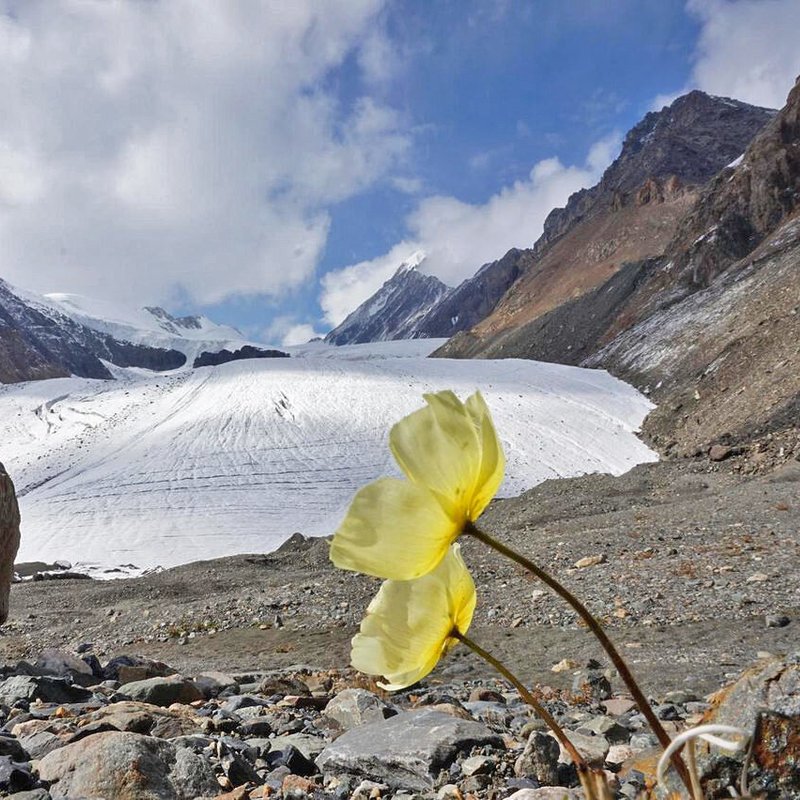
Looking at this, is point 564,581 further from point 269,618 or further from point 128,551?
point 128,551

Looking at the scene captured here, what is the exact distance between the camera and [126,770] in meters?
2.38

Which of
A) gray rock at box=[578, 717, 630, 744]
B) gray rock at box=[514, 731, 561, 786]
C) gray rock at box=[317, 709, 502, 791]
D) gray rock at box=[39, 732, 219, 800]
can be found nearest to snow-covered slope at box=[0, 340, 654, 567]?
gray rock at box=[578, 717, 630, 744]

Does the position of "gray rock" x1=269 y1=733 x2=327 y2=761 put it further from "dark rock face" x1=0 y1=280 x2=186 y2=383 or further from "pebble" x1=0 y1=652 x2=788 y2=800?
"dark rock face" x1=0 y1=280 x2=186 y2=383

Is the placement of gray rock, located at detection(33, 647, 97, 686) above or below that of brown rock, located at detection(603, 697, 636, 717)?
above

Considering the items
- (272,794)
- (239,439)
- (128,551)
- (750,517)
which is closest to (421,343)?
(239,439)

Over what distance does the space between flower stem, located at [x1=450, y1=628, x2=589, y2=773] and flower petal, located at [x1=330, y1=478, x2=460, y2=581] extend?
0.09 m

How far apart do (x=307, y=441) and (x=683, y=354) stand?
16565 mm

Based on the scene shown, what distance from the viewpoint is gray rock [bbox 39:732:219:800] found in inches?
92.4

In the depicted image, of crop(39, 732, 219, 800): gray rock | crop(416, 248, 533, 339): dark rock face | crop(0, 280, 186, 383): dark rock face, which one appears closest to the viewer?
crop(39, 732, 219, 800): gray rock

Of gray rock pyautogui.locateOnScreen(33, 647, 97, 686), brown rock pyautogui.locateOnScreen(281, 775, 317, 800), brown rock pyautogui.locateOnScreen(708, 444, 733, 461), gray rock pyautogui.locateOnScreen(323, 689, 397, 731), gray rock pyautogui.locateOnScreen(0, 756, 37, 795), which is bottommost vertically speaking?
brown rock pyautogui.locateOnScreen(281, 775, 317, 800)

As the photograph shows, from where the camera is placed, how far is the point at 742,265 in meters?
34.0

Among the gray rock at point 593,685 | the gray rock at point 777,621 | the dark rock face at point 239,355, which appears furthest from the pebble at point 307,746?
the dark rock face at point 239,355

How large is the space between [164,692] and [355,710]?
149 cm

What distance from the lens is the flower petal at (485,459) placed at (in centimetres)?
62
